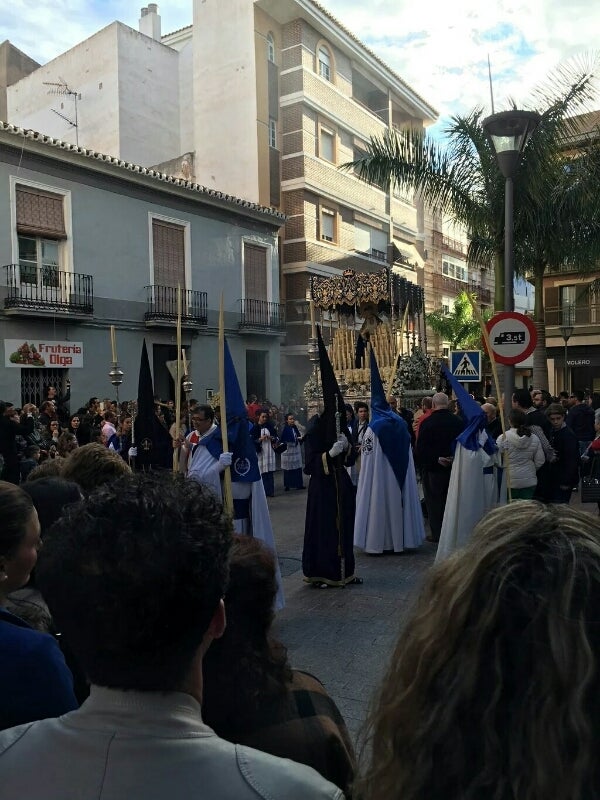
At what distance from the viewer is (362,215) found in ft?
107

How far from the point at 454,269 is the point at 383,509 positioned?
123ft

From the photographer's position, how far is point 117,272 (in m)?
20.3

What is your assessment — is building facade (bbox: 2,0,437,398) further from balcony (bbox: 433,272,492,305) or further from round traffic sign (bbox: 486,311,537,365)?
round traffic sign (bbox: 486,311,537,365)

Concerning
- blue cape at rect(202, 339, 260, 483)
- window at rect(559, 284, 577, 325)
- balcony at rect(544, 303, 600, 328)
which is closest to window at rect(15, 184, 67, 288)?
blue cape at rect(202, 339, 260, 483)

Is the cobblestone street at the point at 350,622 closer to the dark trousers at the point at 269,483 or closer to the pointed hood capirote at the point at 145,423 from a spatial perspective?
the pointed hood capirote at the point at 145,423

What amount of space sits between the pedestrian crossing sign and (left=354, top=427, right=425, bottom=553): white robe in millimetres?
2325

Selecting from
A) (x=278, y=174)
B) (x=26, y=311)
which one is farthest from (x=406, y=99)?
(x=26, y=311)

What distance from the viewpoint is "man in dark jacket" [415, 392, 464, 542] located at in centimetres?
838

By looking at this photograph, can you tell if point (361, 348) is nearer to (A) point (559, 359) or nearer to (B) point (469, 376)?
(B) point (469, 376)

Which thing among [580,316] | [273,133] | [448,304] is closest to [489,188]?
[273,133]

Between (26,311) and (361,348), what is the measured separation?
8.34 m

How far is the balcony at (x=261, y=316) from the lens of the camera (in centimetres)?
2433

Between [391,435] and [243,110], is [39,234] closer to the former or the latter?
[243,110]

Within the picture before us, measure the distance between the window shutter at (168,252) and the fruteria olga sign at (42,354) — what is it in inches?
159
